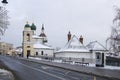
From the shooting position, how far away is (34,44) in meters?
176

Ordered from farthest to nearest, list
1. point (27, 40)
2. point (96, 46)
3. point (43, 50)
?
point (43, 50) < point (27, 40) < point (96, 46)

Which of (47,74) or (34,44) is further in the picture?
(34,44)

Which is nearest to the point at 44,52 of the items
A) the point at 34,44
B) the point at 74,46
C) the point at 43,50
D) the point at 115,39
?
the point at 43,50

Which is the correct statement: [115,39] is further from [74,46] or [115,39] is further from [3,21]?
[74,46]

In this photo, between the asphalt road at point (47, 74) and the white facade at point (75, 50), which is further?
the white facade at point (75, 50)

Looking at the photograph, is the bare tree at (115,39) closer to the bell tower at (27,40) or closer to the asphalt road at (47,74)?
the asphalt road at (47,74)

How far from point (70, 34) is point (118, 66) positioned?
9611cm

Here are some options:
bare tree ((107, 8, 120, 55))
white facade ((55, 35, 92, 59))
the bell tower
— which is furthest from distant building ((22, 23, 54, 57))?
bare tree ((107, 8, 120, 55))

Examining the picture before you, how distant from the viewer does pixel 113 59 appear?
172 ft

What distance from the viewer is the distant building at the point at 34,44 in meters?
148

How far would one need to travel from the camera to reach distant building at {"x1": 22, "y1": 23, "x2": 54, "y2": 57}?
148m

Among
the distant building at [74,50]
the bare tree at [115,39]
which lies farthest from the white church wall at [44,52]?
the bare tree at [115,39]

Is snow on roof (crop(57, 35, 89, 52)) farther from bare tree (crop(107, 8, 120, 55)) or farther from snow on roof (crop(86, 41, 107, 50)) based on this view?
bare tree (crop(107, 8, 120, 55))

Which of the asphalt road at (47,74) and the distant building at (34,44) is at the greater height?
the distant building at (34,44)
